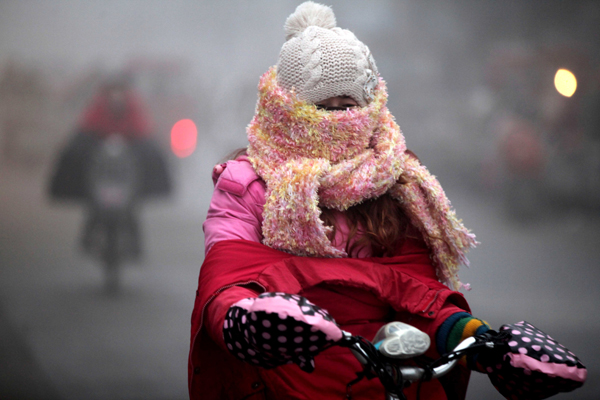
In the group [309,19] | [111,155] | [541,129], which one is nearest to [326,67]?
[309,19]

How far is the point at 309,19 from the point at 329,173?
358mm

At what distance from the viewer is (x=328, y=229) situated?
108 centimetres

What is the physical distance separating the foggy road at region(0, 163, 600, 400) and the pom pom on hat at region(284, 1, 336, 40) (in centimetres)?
107

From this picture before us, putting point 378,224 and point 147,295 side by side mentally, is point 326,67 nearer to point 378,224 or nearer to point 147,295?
point 378,224

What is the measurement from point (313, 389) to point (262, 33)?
1.54 m

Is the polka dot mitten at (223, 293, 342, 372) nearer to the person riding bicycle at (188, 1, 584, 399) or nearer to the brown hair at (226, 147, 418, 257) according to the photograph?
the person riding bicycle at (188, 1, 584, 399)

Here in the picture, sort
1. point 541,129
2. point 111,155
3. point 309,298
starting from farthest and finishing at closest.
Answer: point 541,129
point 111,155
point 309,298

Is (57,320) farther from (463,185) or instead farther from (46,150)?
(463,185)

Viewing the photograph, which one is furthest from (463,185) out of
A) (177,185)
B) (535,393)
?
(535,393)

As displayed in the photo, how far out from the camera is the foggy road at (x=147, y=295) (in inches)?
76.4

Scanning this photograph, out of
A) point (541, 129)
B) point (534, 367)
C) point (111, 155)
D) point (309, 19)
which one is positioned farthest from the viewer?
point (541, 129)

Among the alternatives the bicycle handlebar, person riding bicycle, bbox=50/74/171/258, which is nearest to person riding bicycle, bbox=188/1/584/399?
the bicycle handlebar

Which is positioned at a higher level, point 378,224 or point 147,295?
point 378,224

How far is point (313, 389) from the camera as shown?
985 mm
